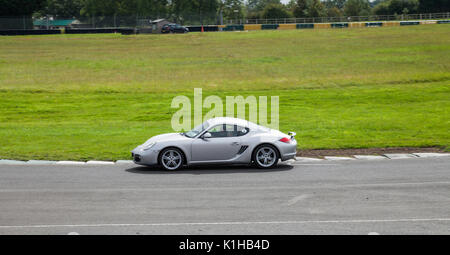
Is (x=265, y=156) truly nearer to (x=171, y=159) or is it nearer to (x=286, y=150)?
(x=286, y=150)

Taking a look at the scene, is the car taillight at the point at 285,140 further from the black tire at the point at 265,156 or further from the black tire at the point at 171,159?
the black tire at the point at 171,159

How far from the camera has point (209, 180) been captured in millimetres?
12992

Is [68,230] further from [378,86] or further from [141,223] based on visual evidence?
[378,86]

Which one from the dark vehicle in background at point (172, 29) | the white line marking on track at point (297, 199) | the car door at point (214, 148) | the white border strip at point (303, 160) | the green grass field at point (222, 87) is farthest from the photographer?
the dark vehicle in background at point (172, 29)

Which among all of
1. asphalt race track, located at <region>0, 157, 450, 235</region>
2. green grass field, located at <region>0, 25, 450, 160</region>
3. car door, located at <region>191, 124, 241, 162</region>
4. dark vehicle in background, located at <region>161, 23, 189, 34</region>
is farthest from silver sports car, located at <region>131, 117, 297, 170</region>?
dark vehicle in background, located at <region>161, 23, 189, 34</region>

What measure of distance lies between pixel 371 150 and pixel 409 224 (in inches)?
309

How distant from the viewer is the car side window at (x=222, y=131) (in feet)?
47.5

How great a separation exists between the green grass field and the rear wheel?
2.46 meters

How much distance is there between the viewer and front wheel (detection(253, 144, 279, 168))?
47.1ft

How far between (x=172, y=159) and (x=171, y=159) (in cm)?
3

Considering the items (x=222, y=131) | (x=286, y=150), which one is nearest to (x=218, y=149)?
(x=222, y=131)

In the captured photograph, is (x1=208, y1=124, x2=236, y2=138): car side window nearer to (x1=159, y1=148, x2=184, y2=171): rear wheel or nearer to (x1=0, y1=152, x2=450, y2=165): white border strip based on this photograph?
(x1=159, y1=148, x2=184, y2=171): rear wheel

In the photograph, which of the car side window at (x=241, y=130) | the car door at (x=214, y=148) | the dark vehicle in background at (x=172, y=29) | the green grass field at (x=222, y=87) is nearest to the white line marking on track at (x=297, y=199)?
the car door at (x=214, y=148)

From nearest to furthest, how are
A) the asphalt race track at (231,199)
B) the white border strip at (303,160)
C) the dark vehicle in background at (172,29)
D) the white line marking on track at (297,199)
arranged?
the asphalt race track at (231,199), the white line marking on track at (297,199), the white border strip at (303,160), the dark vehicle in background at (172,29)
